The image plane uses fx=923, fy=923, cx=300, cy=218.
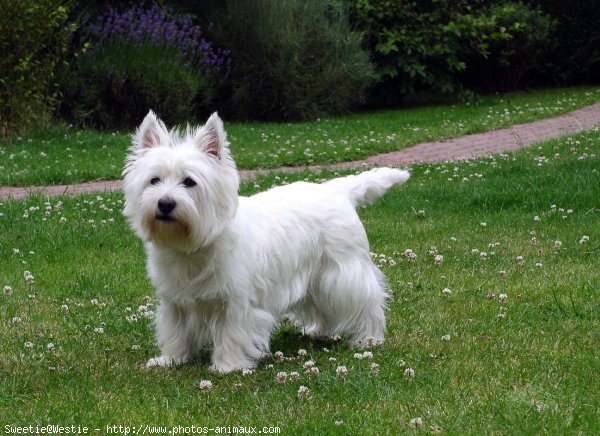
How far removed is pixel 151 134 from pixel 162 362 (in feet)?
4.45

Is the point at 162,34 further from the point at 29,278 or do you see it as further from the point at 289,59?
the point at 29,278

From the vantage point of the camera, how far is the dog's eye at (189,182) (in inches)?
204

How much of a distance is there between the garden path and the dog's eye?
6.39m

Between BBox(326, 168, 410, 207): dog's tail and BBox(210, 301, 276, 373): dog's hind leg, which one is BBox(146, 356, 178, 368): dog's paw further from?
BBox(326, 168, 410, 207): dog's tail

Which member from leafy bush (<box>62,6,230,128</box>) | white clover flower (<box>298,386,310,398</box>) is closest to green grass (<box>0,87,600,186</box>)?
leafy bush (<box>62,6,230,128</box>)

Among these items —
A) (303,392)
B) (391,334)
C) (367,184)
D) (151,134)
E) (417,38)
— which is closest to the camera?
(303,392)

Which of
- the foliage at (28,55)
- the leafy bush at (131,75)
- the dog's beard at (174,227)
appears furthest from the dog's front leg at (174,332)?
the leafy bush at (131,75)

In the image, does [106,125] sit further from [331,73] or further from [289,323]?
[289,323]

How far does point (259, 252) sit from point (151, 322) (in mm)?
1230

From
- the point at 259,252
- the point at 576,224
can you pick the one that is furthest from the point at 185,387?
the point at 576,224

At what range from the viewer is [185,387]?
500 centimetres

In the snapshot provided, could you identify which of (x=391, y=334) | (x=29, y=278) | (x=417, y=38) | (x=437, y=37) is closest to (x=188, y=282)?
(x=391, y=334)

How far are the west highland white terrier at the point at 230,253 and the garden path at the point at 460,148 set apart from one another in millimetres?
6043

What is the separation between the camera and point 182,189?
514 cm
